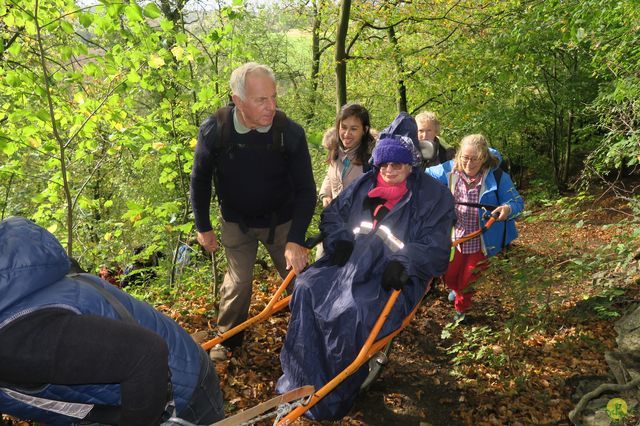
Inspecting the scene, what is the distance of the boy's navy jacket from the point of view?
59.9 inches

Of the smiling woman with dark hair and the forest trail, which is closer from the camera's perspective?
the smiling woman with dark hair

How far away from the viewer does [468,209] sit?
5.27 m

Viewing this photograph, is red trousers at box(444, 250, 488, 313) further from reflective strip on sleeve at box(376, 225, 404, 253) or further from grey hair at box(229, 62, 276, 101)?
grey hair at box(229, 62, 276, 101)

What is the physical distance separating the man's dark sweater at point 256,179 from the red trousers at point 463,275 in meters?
2.29

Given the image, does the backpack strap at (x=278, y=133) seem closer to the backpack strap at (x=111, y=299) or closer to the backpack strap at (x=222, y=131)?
the backpack strap at (x=222, y=131)

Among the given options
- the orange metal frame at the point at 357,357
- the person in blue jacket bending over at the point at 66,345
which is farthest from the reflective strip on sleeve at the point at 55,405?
the orange metal frame at the point at 357,357

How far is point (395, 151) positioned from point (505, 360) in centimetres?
236

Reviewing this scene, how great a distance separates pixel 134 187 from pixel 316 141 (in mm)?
10803

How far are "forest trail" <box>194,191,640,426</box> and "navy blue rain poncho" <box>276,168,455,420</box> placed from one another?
82 cm

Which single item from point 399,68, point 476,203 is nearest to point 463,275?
point 476,203

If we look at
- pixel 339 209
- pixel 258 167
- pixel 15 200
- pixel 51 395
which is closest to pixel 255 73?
pixel 258 167

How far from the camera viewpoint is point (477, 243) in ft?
17.2

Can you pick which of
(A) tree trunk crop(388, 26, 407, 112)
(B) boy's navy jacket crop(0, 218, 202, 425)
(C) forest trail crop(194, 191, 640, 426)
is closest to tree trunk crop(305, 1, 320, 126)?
(A) tree trunk crop(388, 26, 407, 112)

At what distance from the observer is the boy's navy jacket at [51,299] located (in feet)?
4.99
